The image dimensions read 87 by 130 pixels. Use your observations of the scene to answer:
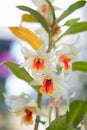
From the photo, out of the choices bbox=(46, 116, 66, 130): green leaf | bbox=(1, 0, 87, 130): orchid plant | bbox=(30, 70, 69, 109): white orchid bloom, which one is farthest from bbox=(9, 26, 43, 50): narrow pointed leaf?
bbox=(46, 116, 66, 130): green leaf

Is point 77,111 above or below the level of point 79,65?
below

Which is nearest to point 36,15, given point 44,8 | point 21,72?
point 44,8

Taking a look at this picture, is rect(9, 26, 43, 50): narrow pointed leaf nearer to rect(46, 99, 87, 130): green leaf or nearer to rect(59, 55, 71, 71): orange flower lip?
rect(59, 55, 71, 71): orange flower lip

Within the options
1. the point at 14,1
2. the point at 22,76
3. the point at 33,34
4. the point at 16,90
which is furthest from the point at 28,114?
the point at 14,1

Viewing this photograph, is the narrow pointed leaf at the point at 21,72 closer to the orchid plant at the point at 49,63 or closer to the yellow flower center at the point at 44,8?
the orchid plant at the point at 49,63

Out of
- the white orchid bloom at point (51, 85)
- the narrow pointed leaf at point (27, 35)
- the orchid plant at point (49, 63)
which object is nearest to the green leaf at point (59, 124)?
the orchid plant at point (49, 63)

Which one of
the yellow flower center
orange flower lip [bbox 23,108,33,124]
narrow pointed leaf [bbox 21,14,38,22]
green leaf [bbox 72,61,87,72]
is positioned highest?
the yellow flower center

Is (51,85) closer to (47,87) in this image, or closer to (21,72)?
(47,87)
